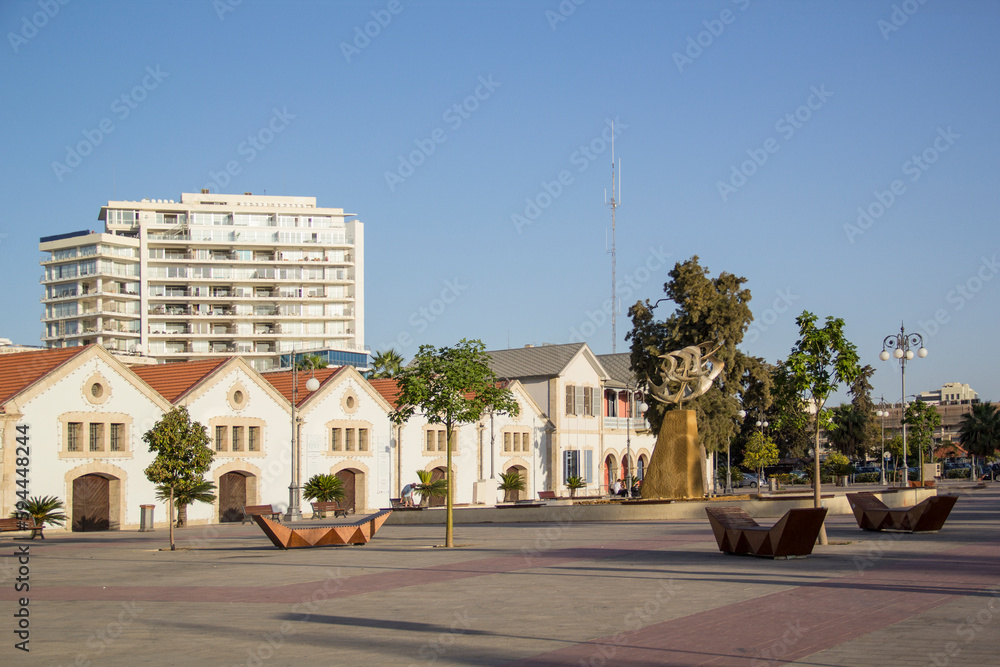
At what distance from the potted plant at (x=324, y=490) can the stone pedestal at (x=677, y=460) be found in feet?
52.1

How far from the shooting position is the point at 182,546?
2605 centimetres

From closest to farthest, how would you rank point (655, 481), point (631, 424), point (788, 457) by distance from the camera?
1. point (655, 481)
2. point (631, 424)
3. point (788, 457)

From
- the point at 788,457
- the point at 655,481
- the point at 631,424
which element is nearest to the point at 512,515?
the point at 655,481

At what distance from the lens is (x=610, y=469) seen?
6406 centimetres

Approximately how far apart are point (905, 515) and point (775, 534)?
7.90 metres

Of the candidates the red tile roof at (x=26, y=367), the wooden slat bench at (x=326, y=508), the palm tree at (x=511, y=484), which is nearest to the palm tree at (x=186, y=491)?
the red tile roof at (x=26, y=367)

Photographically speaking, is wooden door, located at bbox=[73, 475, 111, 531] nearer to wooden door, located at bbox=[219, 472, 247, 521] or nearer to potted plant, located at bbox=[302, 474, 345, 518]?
wooden door, located at bbox=[219, 472, 247, 521]

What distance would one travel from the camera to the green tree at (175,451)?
2505 cm

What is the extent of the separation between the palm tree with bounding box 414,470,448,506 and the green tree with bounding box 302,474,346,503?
3.76 m

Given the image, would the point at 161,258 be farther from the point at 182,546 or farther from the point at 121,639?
the point at 121,639

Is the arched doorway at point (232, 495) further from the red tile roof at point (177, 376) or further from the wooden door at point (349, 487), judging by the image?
the wooden door at point (349, 487)

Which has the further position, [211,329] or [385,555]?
[211,329]

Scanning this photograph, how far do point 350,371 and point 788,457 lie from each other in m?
57.3

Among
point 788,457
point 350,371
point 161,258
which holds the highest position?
point 161,258
